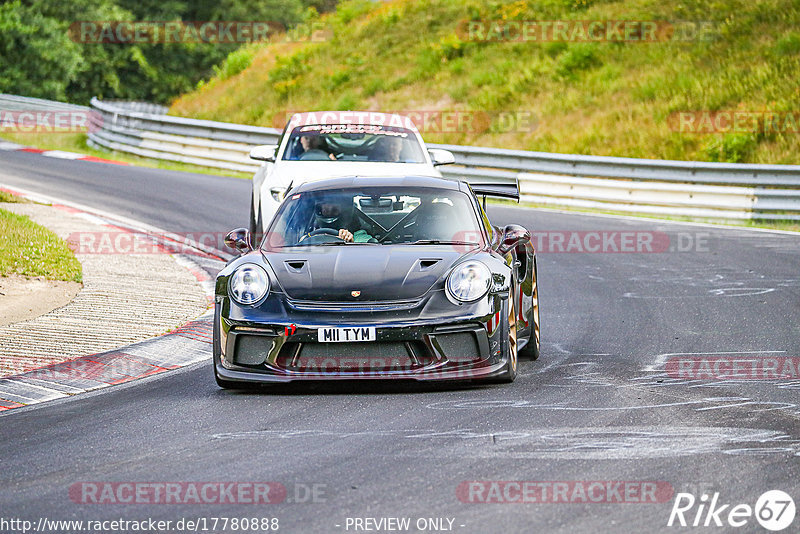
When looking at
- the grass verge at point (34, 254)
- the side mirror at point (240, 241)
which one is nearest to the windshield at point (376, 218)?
the side mirror at point (240, 241)

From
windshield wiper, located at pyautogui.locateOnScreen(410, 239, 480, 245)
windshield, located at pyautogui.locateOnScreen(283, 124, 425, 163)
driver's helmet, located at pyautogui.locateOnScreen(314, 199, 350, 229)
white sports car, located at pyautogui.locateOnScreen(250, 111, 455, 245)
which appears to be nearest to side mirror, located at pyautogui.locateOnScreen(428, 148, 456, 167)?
white sports car, located at pyautogui.locateOnScreen(250, 111, 455, 245)

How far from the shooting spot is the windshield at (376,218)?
8.35 metres

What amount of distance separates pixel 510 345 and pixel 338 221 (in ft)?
5.55

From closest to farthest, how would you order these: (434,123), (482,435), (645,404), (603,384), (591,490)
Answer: (591,490), (482,435), (645,404), (603,384), (434,123)

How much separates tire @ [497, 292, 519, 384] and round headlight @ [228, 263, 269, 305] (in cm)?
151

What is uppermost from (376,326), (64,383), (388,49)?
(388,49)

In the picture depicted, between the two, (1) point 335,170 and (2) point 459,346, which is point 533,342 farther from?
(1) point 335,170

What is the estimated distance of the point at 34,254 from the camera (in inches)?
481

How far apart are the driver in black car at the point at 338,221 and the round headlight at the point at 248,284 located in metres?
0.80

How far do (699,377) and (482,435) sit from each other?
2.34m

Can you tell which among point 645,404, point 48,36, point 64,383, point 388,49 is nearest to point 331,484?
point 645,404

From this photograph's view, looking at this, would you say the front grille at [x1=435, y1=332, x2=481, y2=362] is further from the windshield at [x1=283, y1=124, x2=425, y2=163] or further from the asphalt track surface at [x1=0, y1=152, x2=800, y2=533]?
the windshield at [x1=283, y1=124, x2=425, y2=163]

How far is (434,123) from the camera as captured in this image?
30031 mm

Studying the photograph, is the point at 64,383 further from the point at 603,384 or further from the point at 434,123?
the point at 434,123
